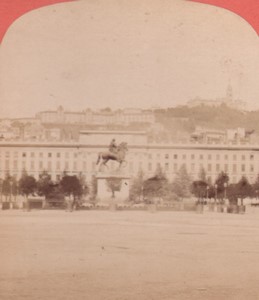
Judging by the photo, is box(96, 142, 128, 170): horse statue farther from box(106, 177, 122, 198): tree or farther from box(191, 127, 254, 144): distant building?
box(191, 127, 254, 144): distant building

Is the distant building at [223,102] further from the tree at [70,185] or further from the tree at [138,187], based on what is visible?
the tree at [70,185]

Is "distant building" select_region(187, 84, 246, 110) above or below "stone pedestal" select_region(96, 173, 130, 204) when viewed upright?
above

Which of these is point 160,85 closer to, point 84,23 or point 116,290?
point 84,23

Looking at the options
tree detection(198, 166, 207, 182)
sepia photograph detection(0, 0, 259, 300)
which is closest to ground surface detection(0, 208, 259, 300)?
sepia photograph detection(0, 0, 259, 300)

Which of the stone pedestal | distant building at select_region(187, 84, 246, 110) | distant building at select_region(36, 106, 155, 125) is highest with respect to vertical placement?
distant building at select_region(187, 84, 246, 110)

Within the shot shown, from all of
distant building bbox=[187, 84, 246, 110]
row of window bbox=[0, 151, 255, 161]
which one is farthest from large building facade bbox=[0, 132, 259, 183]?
distant building bbox=[187, 84, 246, 110]

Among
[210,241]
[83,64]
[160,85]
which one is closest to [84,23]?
[83,64]

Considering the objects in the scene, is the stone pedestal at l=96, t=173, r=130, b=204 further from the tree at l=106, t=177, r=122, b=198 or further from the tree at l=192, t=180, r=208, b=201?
the tree at l=192, t=180, r=208, b=201

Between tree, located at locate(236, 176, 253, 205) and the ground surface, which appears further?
tree, located at locate(236, 176, 253, 205)
